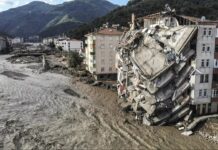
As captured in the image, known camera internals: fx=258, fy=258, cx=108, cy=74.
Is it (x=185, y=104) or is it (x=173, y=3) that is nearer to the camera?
(x=185, y=104)

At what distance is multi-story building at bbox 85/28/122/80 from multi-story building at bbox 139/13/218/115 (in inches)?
1283

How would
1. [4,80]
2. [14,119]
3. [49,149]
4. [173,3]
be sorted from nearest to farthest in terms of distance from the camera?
[49,149] → [14,119] → [4,80] → [173,3]

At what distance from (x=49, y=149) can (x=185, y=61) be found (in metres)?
23.1

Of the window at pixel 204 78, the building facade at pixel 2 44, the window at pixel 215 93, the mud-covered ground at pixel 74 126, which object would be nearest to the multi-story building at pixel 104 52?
the mud-covered ground at pixel 74 126

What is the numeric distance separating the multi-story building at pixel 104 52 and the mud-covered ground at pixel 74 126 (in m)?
13.1

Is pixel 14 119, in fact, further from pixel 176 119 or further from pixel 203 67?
pixel 203 67

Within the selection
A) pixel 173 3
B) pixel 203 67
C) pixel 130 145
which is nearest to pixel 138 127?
pixel 130 145

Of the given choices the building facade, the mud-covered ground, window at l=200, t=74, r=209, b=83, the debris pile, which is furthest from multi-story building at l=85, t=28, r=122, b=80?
the building facade

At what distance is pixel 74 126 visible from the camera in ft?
125

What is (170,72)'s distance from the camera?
131 ft

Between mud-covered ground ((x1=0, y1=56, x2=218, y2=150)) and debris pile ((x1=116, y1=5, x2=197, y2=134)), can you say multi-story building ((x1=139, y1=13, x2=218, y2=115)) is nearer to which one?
debris pile ((x1=116, y1=5, x2=197, y2=134))

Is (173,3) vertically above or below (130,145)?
above

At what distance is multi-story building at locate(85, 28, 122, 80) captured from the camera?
71.0 meters

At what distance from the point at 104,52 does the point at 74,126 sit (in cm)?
3701
